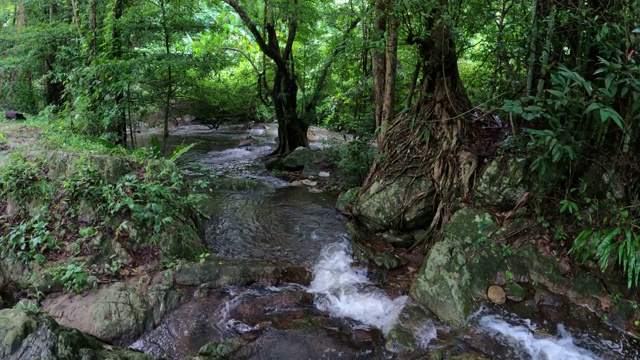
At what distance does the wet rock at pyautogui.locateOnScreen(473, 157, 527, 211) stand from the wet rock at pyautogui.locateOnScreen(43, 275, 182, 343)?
4295 mm

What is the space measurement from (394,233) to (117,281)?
4.06 meters

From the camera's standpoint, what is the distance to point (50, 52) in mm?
10117

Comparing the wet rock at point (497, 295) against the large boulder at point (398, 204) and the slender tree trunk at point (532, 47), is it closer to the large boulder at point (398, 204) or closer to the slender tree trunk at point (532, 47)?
the large boulder at point (398, 204)

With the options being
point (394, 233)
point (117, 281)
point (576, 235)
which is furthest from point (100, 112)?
point (576, 235)

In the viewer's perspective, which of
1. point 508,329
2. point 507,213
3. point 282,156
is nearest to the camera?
point 508,329

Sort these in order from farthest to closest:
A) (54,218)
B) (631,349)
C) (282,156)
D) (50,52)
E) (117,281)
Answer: (282,156), (50,52), (54,218), (117,281), (631,349)

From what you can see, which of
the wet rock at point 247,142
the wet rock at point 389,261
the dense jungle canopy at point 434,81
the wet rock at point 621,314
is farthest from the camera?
the wet rock at point 247,142

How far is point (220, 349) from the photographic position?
3855 mm

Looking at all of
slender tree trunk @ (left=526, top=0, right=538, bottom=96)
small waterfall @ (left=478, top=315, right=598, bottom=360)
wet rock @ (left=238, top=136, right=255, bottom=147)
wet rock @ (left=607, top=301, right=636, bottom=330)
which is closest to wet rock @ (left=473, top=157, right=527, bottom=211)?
slender tree trunk @ (left=526, top=0, right=538, bottom=96)

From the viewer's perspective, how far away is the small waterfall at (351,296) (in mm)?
4641

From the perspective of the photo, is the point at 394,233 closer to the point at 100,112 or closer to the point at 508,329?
the point at 508,329

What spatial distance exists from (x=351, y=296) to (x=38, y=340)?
3.31 meters

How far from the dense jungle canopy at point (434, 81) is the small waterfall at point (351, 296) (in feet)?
→ 4.47

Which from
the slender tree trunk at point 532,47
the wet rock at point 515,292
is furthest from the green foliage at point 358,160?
the wet rock at point 515,292
